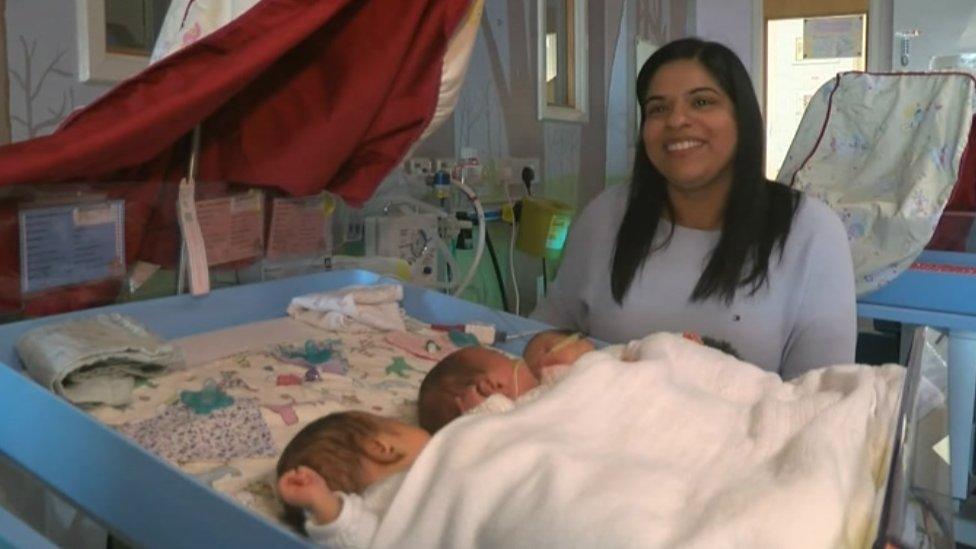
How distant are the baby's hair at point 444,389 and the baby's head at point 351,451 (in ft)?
0.39

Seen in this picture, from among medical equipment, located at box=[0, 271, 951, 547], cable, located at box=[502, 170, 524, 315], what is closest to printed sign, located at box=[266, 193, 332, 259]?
medical equipment, located at box=[0, 271, 951, 547]

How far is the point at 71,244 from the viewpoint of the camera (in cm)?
109

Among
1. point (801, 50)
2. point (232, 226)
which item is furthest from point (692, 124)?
point (801, 50)

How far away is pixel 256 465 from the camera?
847mm

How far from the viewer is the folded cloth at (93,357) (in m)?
0.93

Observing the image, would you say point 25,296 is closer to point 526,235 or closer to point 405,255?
point 405,255

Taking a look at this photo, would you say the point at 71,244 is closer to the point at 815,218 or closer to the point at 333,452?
the point at 333,452

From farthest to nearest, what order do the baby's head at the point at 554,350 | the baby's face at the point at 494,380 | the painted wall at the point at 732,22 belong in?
the painted wall at the point at 732,22 → the baby's head at the point at 554,350 → the baby's face at the point at 494,380

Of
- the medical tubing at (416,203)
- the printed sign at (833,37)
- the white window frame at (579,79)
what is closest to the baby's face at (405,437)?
the medical tubing at (416,203)

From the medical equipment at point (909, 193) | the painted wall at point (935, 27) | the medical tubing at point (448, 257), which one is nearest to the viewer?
the medical tubing at point (448, 257)

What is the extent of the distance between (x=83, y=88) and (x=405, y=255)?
2.29ft

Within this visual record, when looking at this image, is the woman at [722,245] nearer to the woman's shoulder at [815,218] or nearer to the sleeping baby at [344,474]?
the woman's shoulder at [815,218]

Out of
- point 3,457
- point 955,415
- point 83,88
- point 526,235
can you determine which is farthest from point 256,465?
point 955,415

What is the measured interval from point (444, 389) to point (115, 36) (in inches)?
28.3
